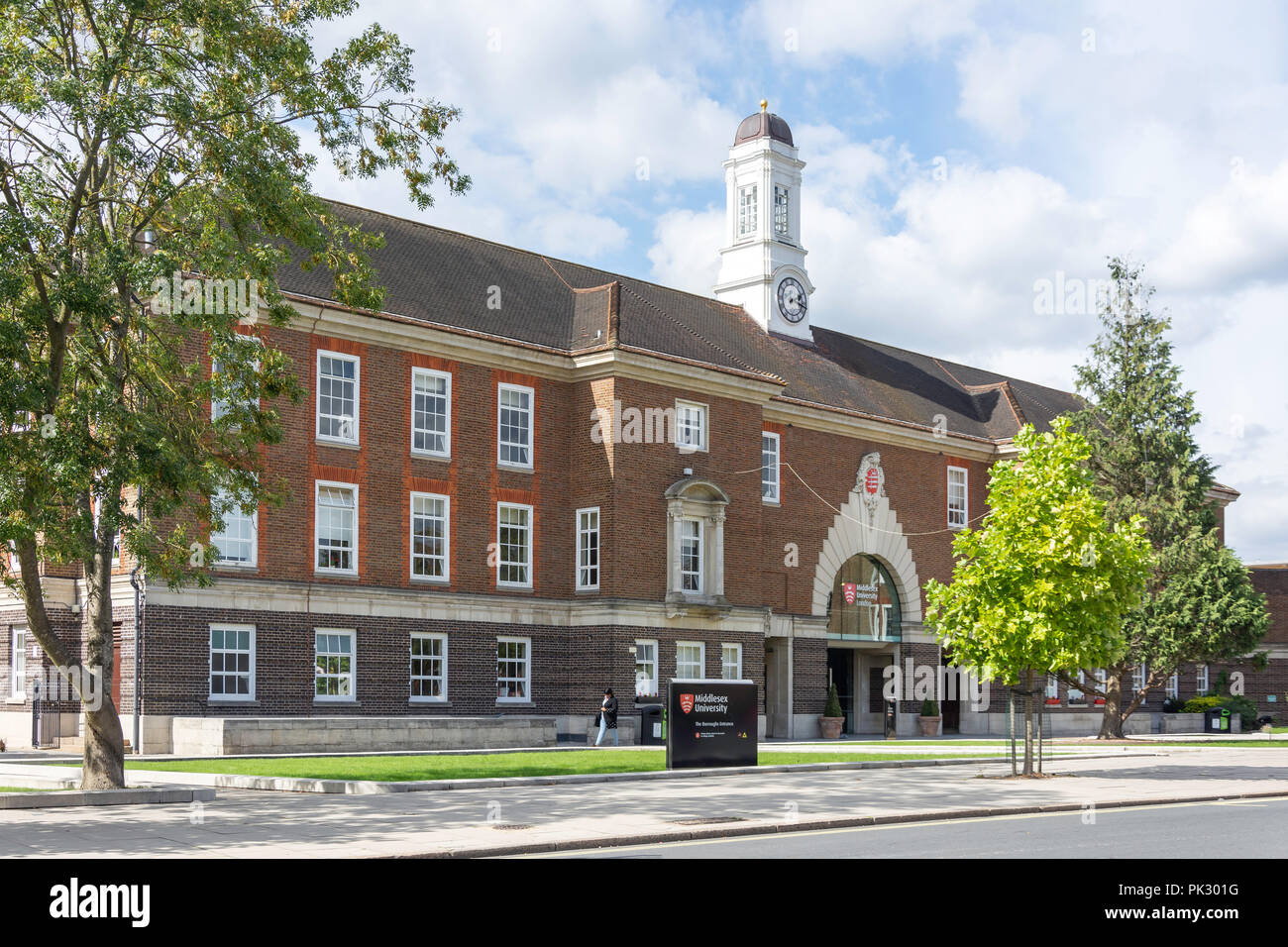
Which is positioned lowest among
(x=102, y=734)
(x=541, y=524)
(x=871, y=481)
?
(x=102, y=734)

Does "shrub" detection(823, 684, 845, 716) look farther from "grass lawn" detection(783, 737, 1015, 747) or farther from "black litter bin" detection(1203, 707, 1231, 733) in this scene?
"black litter bin" detection(1203, 707, 1231, 733)

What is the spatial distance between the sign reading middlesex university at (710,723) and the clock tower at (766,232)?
25283 millimetres

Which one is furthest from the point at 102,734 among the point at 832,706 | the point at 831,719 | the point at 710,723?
the point at 832,706

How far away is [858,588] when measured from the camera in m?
47.8

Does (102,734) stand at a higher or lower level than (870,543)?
lower

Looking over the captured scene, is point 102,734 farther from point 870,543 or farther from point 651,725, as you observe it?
point 870,543

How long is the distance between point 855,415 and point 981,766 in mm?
20076

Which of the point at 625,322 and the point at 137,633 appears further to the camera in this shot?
the point at 625,322

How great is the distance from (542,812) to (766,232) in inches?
1391

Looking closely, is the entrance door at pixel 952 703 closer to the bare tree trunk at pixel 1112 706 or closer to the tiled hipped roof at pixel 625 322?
the bare tree trunk at pixel 1112 706

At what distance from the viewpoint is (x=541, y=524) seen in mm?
38656

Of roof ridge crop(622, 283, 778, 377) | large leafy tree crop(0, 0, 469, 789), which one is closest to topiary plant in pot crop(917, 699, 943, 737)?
roof ridge crop(622, 283, 778, 377)

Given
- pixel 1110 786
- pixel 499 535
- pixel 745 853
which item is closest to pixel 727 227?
pixel 499 535

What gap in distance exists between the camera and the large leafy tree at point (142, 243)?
18250mm
